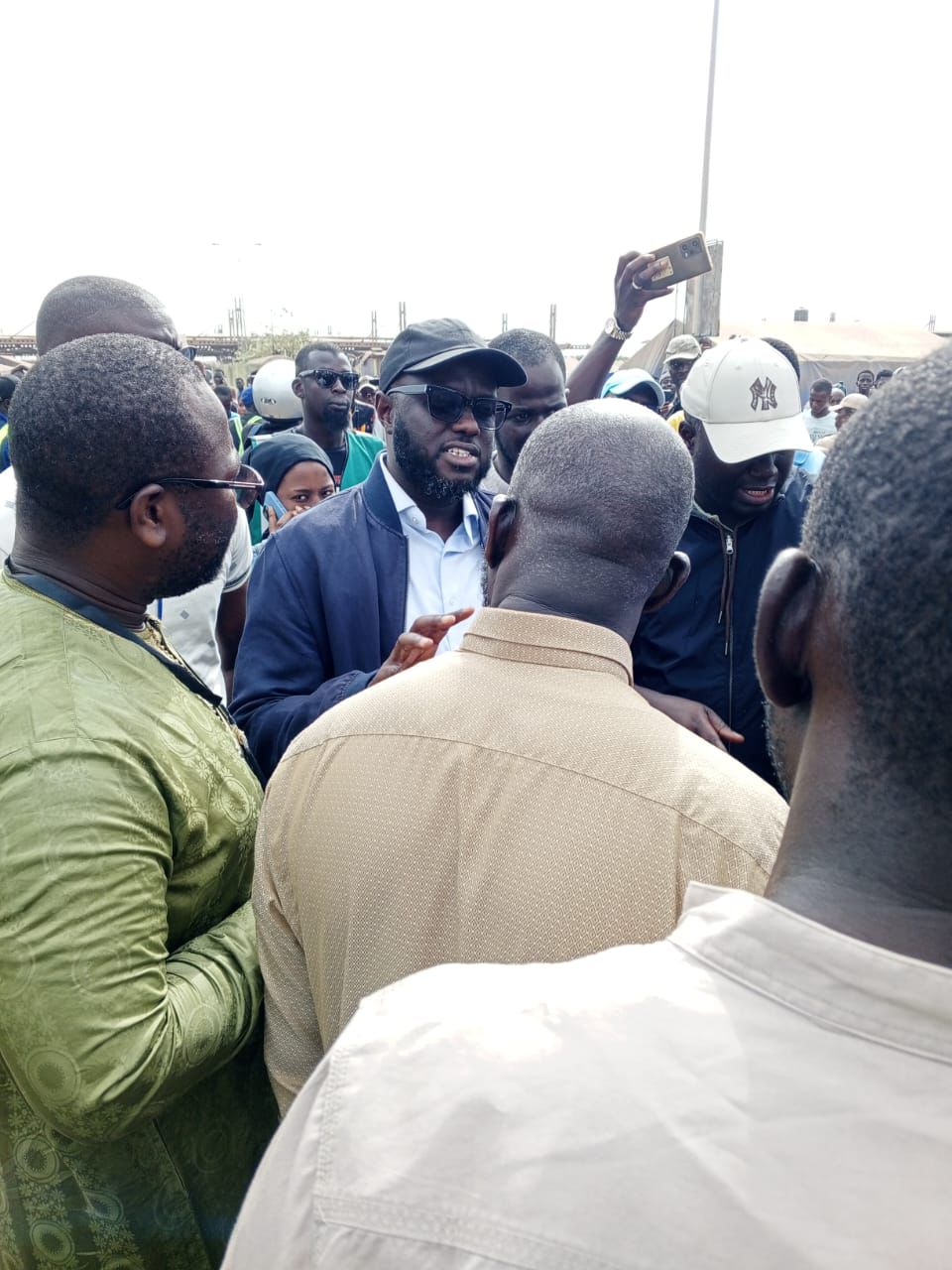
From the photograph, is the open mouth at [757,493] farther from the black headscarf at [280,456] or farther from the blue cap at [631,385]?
the blue cap at [631,385]

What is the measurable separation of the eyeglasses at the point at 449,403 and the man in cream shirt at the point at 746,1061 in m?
2.38

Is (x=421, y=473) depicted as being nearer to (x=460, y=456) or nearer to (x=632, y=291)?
Answer: (x=460, y=456)

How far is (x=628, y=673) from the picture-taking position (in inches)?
65.0

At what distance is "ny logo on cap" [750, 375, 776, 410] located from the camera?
322 cm

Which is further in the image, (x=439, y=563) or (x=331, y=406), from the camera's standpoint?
(x=331, y=406)

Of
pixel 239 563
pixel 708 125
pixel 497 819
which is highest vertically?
pixel 708 125

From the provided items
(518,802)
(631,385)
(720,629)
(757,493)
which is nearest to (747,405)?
(757,493)

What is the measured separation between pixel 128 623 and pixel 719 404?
2091 millimetres

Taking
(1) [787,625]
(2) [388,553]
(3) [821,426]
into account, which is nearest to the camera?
(1) [787,625]

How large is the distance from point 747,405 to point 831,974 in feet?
9.15

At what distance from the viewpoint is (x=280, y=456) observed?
4.79 metres

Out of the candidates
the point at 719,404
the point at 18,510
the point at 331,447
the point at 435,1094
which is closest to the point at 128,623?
the point at 18,510

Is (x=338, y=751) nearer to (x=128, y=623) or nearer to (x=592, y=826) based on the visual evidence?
(x=592, y=826)

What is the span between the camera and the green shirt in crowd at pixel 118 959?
4.69 feet
